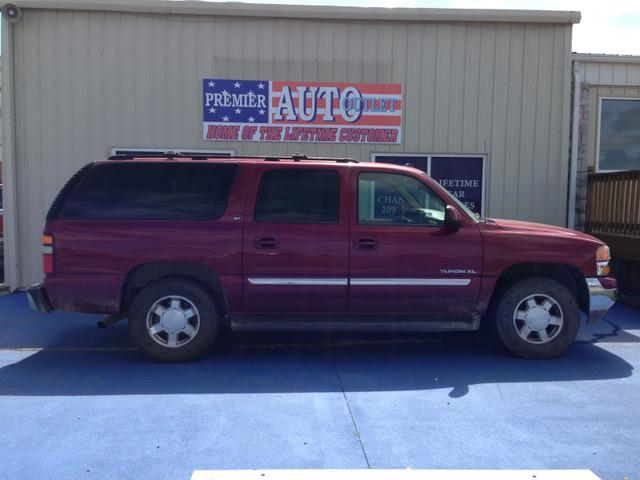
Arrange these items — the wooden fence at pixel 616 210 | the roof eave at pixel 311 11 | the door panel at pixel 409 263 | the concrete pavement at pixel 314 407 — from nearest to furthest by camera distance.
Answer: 1. the concrete pavement at pixel 314 407
2. the door panel at pixel 409 263
3. the wooden fence at pixel 616 210
4. the roof eave at pixel 311 11

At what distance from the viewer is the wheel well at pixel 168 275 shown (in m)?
5.87

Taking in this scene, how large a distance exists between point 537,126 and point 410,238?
515 cm

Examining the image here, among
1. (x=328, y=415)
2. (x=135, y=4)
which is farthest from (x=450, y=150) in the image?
(x=328, y=415)

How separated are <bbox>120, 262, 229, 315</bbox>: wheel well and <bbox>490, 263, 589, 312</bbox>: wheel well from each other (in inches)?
107

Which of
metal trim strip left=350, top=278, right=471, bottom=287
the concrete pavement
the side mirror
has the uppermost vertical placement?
the side mirror

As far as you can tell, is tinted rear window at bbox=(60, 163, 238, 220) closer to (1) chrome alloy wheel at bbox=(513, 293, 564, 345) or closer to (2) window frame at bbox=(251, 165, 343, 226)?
(2) window frame at bbox=(251, 165, 343, 226)

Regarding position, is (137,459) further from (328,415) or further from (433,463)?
(433,463)

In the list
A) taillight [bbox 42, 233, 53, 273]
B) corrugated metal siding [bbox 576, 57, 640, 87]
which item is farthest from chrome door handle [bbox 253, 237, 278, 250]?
corrugated metal siding [bbox 576, 57, 640, 87]

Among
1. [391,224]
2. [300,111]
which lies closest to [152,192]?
[391,224]

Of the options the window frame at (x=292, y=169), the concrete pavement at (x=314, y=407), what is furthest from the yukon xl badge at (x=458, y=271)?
the window frame at (x=292, y=169)

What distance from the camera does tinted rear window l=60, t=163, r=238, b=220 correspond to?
5.86 metres

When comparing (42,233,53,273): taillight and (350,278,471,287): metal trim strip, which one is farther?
(350,278,471,287): metal trim strip

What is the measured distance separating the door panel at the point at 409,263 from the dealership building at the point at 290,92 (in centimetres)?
402

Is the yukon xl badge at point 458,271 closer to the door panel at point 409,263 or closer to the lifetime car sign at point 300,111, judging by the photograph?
the door panel at point 409,263
